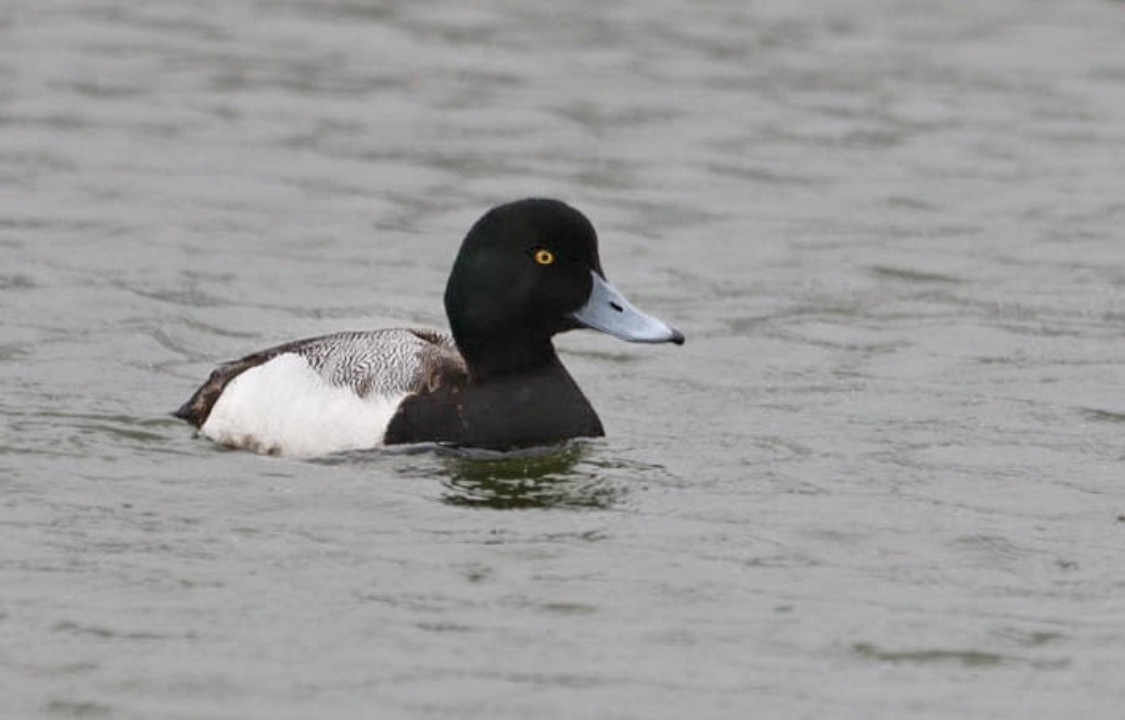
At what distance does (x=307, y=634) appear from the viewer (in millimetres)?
8086

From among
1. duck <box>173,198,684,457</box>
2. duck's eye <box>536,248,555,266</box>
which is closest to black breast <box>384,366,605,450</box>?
duck <box>173,198,684,457</box>

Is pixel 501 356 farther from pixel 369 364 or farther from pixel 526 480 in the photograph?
pixel 526 480

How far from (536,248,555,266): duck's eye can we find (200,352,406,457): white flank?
0.73 metres

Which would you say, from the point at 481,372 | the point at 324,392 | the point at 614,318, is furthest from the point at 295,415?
the point at 614,318

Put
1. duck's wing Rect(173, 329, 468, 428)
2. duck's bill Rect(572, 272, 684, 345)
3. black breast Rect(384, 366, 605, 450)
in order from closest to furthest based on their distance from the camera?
black breast Rect(384, 366, 605, 450) → duck's wing Rect(173, 329, 468, 428) → duck's bill Rect(572, 272, 684, 345)

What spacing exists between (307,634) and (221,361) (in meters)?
4.33

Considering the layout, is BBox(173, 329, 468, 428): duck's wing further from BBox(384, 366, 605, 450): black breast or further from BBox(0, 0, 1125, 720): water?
BBox(0, 0, 1125, 720): water

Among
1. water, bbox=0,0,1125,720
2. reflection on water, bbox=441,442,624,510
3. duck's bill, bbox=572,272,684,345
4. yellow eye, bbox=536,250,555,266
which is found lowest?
reflection on water, bbox=441,442,624,510

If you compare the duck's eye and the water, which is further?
the duck's eye

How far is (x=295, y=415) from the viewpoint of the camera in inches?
414

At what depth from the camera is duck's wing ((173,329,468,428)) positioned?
10.5m

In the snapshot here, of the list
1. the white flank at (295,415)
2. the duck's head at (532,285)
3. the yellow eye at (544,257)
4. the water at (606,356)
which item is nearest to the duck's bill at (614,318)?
the duck's head at (532,285)

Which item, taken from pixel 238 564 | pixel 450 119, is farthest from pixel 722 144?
pixel 238 564

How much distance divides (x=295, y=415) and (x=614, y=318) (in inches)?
48.2
